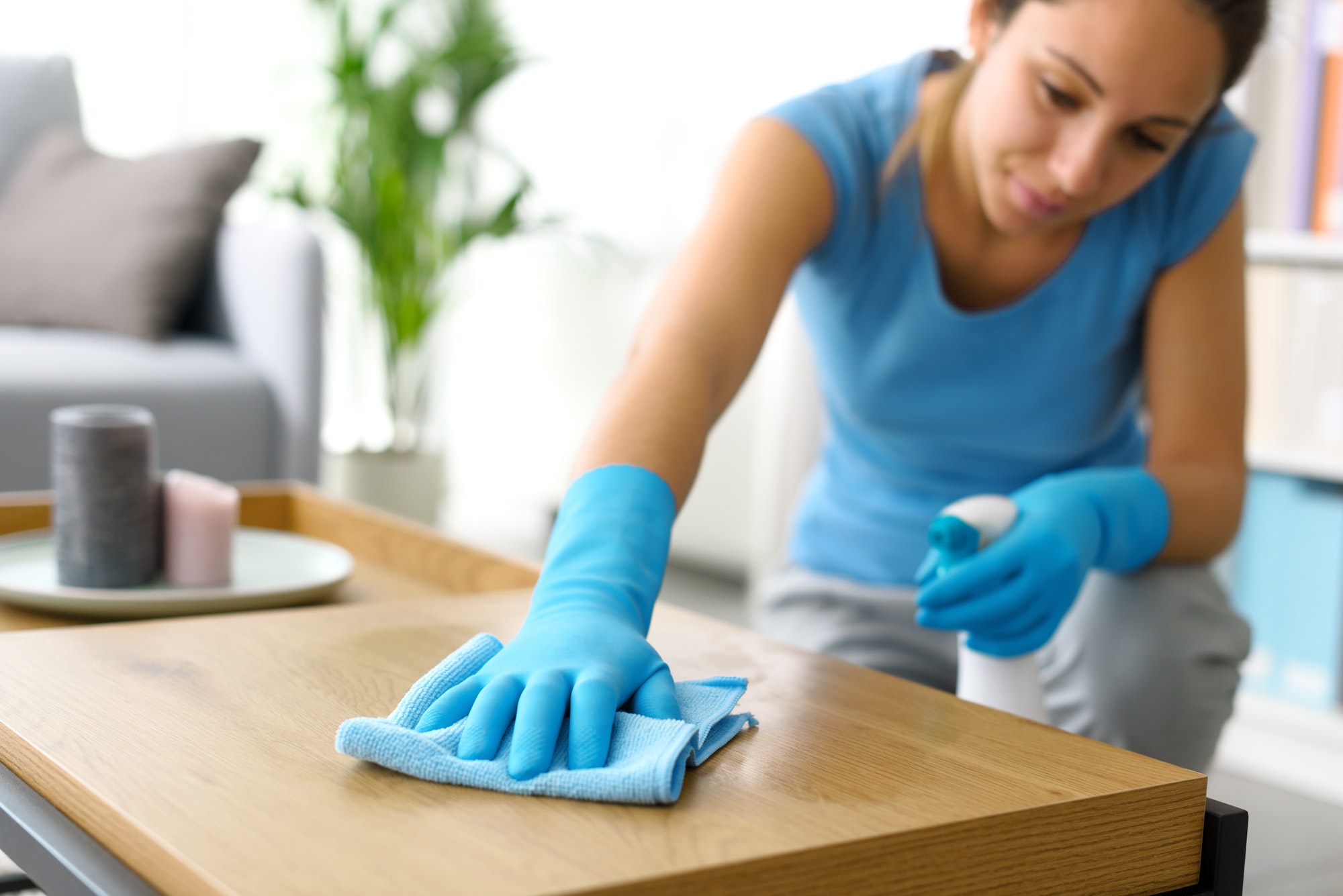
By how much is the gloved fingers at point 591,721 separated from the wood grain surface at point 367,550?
0.47 m

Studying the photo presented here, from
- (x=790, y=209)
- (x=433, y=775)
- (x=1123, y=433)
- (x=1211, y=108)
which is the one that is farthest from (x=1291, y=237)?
(x=433, y=775)

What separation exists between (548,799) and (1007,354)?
0.79 m

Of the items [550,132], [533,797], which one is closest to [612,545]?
[533,797]

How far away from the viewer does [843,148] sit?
1.14 m

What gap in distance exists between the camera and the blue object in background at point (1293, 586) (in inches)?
74.7

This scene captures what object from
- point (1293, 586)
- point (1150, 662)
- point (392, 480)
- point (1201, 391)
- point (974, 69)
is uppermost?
point (974, 69)

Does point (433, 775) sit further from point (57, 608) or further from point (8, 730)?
A: point (57, 608)

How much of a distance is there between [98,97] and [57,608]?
9.44 feet

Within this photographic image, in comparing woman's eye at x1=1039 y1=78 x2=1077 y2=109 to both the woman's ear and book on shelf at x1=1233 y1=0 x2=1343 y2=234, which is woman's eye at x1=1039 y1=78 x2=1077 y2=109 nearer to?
the woman's ear

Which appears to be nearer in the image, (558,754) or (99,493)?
(558,754)

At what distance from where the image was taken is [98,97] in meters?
3.50

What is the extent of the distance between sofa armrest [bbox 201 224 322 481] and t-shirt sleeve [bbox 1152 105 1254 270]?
57.4 inches

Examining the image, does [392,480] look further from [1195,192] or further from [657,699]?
[657,699]

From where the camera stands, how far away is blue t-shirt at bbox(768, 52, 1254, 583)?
118cm
